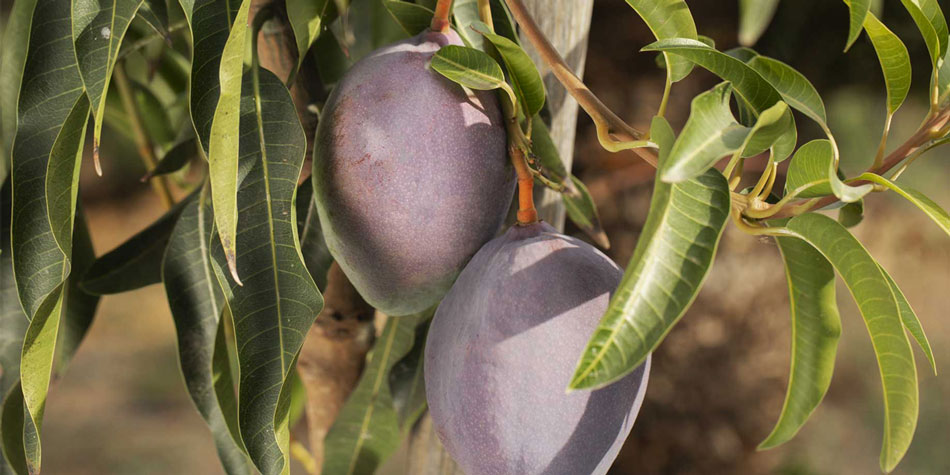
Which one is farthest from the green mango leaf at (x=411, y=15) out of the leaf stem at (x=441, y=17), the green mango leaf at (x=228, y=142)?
the green mango leaf at (x=228, y=142)

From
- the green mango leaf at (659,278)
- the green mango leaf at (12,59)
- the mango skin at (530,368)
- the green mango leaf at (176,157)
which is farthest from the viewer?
the green mango leaf at (176,157)

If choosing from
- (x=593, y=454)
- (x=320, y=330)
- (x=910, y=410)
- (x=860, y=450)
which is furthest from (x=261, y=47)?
(x=860, y=450)

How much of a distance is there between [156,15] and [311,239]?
188 mm

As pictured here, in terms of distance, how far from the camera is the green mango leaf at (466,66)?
16.9 inches

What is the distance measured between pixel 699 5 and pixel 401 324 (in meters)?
0.61

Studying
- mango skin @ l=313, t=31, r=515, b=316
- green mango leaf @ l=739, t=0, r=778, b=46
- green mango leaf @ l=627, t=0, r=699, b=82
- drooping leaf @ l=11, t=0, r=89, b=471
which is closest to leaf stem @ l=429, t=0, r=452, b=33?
mango skin @ l=313, t=31, r=515, b=316

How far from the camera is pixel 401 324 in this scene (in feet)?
2.30

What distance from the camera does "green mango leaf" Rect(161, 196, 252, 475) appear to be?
579 millimetres

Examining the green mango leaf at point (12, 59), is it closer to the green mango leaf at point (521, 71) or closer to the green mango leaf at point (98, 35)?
the green mango leaf at point (98, 35)

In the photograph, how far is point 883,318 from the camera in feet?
1.32

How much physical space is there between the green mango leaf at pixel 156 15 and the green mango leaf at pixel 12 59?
11cm

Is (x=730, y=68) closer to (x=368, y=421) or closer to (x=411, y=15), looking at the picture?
(x=411, y=15)

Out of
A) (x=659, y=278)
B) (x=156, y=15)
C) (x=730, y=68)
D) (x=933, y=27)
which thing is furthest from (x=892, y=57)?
(x=156, y=15)

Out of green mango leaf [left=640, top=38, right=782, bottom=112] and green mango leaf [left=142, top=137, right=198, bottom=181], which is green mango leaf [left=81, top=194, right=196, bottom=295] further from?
green mango leaf [left=640, top=38, right=782, bottom=112]
